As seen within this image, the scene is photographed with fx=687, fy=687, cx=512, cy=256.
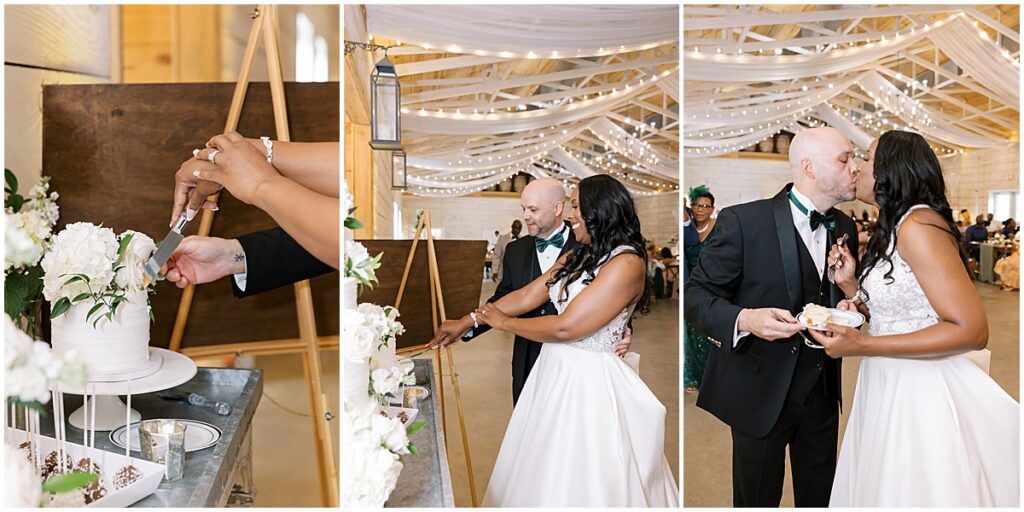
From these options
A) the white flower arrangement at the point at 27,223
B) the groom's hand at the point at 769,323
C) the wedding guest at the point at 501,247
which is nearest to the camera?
the white flower arrangement at the point at 27,223

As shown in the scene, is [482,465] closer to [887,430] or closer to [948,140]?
[887,430]

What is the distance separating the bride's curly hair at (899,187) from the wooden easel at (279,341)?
1.61m

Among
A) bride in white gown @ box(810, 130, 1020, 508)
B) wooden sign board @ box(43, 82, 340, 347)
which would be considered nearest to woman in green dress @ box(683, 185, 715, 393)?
→ bride in white gown @ box(810, 130, 1020, 508)

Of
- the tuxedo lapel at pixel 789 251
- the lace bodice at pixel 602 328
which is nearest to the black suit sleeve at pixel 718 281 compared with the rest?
the tuxedo lapel at pixel 789 251

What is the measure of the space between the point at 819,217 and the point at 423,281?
1112 mm

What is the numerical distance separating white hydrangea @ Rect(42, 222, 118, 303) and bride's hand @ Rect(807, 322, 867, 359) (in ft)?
5.86

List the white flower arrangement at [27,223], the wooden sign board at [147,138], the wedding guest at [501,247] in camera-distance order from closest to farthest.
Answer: the white flower arrangement at [27,223] < the wedding guest at [501,247] < the wooden sign board at [147,138]

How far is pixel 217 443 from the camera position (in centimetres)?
164

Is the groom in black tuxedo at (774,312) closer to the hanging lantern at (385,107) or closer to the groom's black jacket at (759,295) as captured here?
the groom's black jacket at (759,295)

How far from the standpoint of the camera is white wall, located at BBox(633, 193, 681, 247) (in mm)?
1790

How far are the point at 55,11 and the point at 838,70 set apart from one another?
220 centimetres

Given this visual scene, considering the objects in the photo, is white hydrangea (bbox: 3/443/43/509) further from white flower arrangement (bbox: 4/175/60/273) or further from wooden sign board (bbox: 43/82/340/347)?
wooden sign board (bbox: 43/82/340/347)

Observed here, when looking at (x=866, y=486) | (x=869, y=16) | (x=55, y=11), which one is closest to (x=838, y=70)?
(x=869, y=16)

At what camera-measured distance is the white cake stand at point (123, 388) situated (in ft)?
5.26
